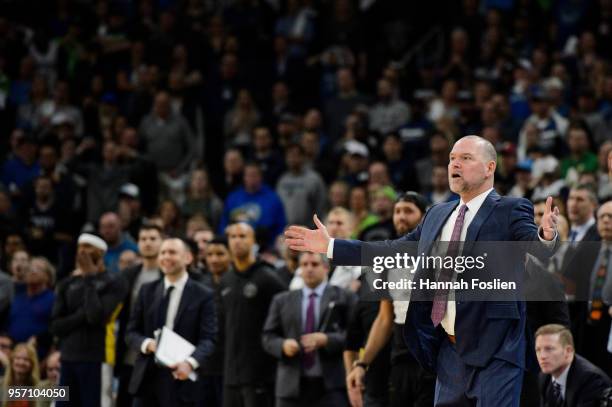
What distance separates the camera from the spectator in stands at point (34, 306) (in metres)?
11.9

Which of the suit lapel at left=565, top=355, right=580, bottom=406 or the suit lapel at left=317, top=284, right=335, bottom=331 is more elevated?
the suit lapel at left=317, top=284, right=335, bottom=331

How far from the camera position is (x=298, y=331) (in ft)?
31.7

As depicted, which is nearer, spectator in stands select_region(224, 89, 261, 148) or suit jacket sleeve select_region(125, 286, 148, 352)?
suit jacket sleeve select_region(125, 286, 148, 352)

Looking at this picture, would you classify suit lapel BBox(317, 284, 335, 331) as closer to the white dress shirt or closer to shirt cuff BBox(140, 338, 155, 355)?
the white dress shirt

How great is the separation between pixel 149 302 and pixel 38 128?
303 inches

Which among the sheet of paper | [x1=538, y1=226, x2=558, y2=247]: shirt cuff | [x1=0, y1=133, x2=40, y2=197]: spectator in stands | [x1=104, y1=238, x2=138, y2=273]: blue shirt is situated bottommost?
the sheet of paper

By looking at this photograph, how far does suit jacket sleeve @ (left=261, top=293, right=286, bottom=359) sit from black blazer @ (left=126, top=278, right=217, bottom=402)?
18.1 inches

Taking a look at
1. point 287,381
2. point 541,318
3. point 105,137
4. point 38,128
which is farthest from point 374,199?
point 38,128

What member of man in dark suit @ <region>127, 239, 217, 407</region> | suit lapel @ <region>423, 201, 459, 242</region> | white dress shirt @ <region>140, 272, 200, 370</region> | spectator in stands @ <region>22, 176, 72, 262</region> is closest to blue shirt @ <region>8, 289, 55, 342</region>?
spectator in stands @ <region>22, 176, 72, 262</region>

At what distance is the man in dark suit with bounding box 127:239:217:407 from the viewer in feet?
30.5

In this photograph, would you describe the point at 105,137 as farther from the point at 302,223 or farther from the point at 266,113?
the point at 302,223

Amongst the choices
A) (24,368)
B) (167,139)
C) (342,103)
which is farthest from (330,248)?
(167,139)

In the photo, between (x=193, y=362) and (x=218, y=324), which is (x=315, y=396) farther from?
(x=218, y=324)

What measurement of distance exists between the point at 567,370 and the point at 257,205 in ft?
19.1
